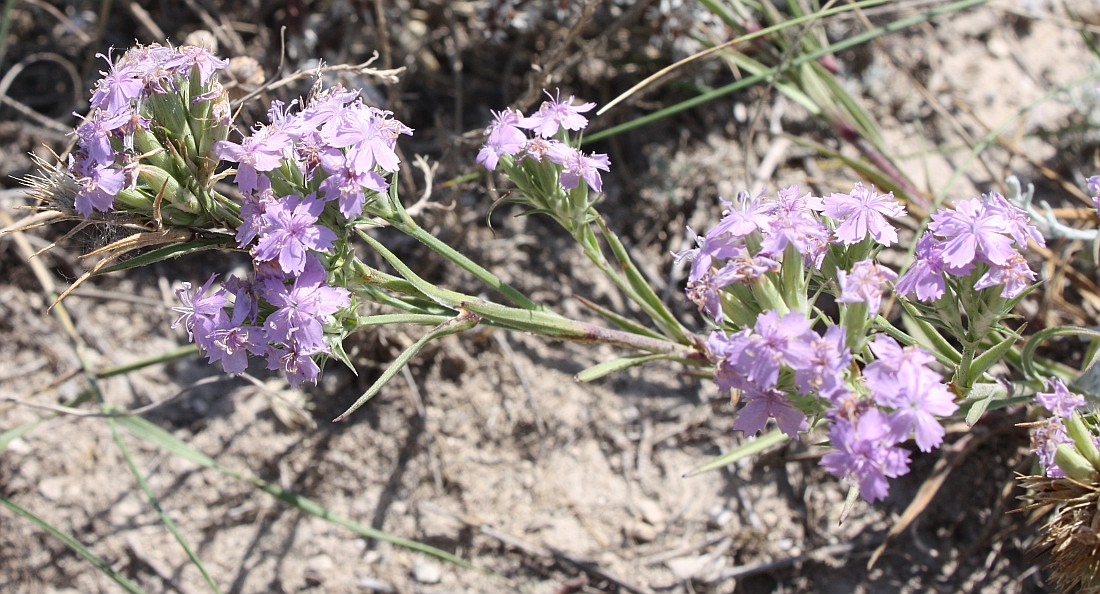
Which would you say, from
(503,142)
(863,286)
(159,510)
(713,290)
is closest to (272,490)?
(159,510)

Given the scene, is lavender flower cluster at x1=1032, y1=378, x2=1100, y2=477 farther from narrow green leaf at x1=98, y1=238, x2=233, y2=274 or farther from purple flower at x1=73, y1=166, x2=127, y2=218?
purple flower at x1=73, y1=166, x2=127, y2=218

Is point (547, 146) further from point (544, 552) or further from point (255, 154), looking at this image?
point (544, 552)

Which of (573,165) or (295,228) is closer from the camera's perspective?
(295,228)

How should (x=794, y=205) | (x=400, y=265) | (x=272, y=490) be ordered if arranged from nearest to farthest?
1. (x=794, y=205)
2. (x=400, y=265)
3. (x=272, y=490)

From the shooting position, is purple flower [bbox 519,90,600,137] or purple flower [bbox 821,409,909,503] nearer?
purple flower [bbox 821,409,909,503]

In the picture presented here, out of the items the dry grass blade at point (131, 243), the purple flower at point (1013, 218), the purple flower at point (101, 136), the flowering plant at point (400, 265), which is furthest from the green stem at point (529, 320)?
the purple flower at point (1013, 218)

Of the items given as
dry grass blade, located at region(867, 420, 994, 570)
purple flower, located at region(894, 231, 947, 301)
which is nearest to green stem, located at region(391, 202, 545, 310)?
purple flower, located at region(894, 231, 947, 301)

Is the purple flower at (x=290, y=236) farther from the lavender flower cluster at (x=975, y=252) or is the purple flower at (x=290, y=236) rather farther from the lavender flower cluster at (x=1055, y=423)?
the lavender flower cluster at (x=1055, y=423)

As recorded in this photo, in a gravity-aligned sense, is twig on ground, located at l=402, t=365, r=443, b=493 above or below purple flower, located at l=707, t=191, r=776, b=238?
below
